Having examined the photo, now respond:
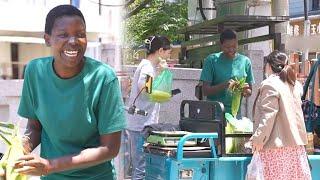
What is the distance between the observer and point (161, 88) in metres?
4.87

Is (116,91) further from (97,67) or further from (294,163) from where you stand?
(294,163)

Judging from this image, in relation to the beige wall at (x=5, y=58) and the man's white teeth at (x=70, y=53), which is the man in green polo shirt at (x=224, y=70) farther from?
the man's white teeth at (x=70, y=53)

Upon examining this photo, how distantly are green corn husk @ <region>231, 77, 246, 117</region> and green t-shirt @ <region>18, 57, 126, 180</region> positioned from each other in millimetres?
2839

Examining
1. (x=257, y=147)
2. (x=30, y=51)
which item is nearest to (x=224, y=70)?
(x=257, y=147)

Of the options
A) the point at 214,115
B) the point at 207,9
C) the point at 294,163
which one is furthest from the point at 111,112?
the point at 207,9

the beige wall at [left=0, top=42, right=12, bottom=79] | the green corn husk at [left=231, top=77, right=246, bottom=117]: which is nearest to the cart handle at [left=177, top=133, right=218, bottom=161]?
the green corn husk at [left=231, top=77, right=246, bottom=117]

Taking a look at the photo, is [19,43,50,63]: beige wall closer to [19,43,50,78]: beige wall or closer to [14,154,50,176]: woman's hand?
[19,43,50,78]: beige wall

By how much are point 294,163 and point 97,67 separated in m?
2.56

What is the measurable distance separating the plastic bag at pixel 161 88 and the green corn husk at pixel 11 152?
2.79m

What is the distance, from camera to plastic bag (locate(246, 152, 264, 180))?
13.0ft

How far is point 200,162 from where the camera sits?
13.0 ft

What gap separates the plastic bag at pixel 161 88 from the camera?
4805mm

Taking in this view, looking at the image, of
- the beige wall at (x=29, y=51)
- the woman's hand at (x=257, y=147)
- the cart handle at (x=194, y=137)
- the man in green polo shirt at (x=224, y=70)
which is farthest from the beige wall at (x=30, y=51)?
the man in green polo shirt at (x=224, y=70)

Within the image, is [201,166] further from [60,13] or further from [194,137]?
[60,13]
